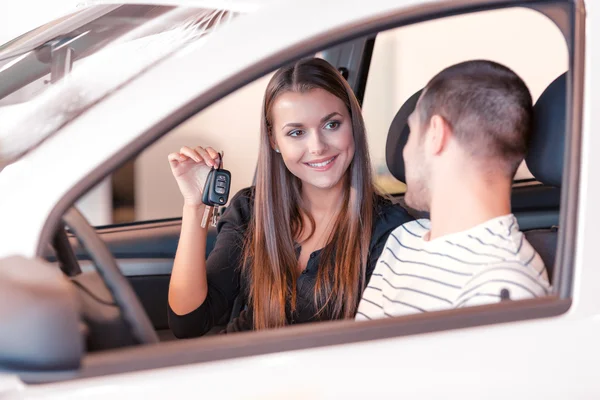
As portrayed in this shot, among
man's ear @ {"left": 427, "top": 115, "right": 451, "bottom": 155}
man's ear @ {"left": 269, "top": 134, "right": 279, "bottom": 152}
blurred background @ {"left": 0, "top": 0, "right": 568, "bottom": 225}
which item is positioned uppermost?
blurred background @ {"left": 0, "top": 0, "right": 568, "bottom": 225}

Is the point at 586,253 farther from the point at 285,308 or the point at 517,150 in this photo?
the point at 285,308

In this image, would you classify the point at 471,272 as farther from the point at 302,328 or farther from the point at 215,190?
the point at 215,190

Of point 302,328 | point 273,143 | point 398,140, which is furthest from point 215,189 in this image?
point 302,328

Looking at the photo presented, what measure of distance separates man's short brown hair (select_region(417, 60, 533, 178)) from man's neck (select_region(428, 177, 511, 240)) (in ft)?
0.15

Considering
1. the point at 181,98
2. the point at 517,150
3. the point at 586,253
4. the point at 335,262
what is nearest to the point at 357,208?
the point at 335,262

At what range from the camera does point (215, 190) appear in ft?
6.28

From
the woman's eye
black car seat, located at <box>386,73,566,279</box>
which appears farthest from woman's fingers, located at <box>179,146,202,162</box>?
black car seat, located at <box>386,73,566,279</box>

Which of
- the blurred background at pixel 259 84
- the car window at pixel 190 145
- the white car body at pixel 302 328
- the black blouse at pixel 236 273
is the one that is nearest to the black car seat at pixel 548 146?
the white car body at pixel 302 328

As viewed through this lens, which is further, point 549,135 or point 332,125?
point 332,125

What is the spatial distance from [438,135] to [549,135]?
196 millimetres

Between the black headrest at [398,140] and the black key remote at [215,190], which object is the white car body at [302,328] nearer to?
the black headrest at [398,140]

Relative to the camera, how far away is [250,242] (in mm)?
2029

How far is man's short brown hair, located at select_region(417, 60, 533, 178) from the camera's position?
50.7 inches

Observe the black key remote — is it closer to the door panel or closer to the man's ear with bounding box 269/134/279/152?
the man's ear with bounding box 269/134/279/152
